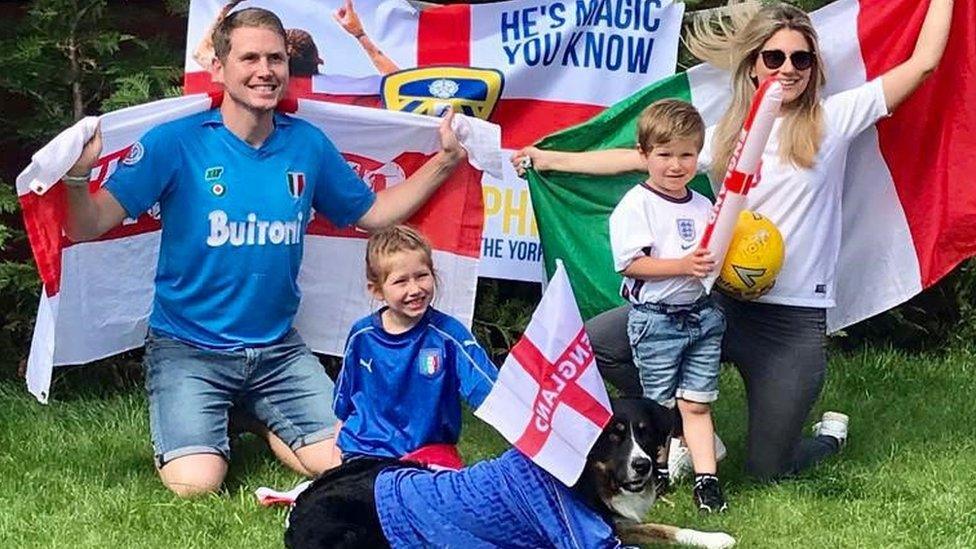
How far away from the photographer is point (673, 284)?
4777mm

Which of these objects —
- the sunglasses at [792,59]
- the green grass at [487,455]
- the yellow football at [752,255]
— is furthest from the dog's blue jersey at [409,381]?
the sunglasses at [792,59]

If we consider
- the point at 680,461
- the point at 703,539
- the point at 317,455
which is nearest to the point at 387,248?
the point at 317,455

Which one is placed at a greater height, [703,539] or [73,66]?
[73,66]

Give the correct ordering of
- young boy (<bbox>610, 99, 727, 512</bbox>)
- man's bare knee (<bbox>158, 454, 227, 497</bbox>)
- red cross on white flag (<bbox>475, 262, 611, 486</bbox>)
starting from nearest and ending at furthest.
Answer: red cross on white flag (<bbox>475, 262, 611, 486</bbox>) < young boy (<bbox>610, 99, 727, 512</bbox>) < man's bare knee (<bbox>158, 454, 227, 497</bbox>)

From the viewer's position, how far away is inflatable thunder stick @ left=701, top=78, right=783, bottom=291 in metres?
4.54

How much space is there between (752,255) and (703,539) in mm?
946

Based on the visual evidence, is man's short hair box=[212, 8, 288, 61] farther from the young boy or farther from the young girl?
the young boy

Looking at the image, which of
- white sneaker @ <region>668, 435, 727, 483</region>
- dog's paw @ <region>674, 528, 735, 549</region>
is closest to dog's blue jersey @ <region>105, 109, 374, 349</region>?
white sneaker @ <region>668, 435, 727, 483</region>

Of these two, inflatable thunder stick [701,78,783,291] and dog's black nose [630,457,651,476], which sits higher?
inflatable thunder stick [701,78,783,291]

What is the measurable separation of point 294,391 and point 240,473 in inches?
14.2

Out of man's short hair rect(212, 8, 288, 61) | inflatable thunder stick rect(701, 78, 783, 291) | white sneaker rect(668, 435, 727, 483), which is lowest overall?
white sneaker rect(668, 435, 727, 483)

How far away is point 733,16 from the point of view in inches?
215

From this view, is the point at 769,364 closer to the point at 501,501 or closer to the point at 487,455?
the point at 487,455

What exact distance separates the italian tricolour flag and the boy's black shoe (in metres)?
1.05
